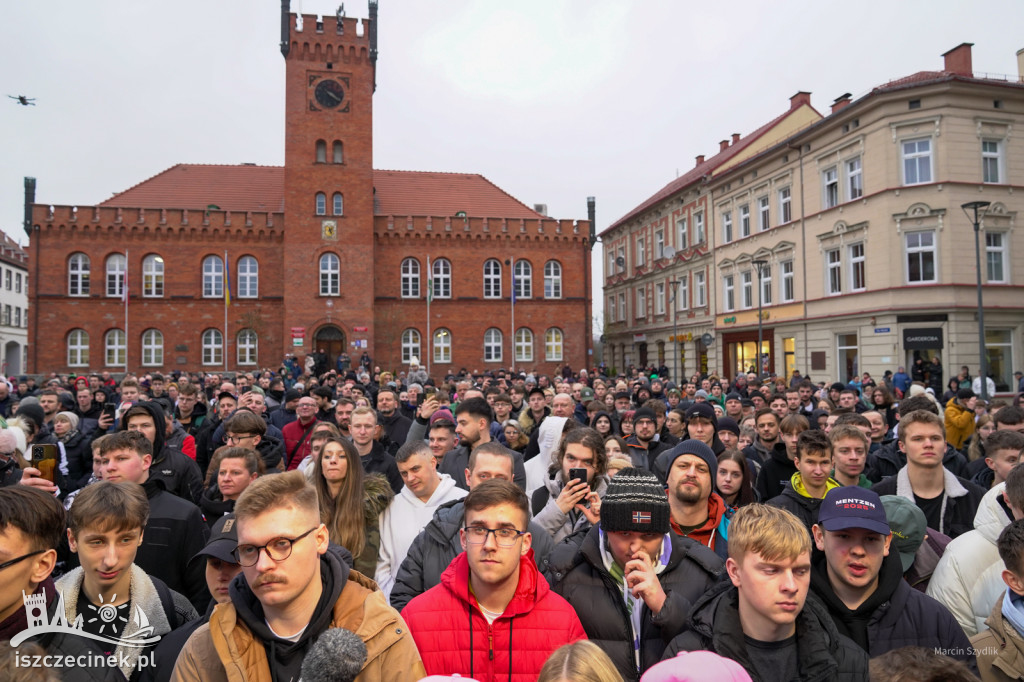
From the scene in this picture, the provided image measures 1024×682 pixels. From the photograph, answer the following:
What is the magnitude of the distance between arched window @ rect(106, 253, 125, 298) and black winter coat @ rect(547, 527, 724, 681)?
37464 millimetres

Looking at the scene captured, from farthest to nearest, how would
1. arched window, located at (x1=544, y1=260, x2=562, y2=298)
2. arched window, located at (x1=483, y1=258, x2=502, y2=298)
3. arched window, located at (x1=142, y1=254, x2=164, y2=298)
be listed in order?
arched window, located at (x1=544, y1=260, x2=562, y2=298)
arched window, located at (x1=483, y1=258, x2=502, y2=298)
arched window, located at (x1=142, y1=254, x2=164, y2=298)

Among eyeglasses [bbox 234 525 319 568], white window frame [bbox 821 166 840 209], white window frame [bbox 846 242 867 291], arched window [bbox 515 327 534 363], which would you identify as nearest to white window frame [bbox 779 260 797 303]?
white window frame [bbox 821 166 840 209]

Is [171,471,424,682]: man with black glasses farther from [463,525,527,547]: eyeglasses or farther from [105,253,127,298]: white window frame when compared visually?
[105,253,127,298]: white window frame

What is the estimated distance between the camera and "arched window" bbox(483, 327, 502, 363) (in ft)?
122

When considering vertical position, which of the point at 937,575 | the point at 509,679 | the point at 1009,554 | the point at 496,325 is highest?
the point at 496,325

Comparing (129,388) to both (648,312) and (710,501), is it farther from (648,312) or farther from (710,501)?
(648,312)

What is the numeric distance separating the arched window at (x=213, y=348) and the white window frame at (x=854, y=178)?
106 feet

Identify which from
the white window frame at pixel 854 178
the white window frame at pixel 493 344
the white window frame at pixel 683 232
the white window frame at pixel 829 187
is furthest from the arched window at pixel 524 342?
the white window frame at pixel 854 178

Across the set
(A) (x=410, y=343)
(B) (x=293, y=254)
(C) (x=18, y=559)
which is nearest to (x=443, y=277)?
(A) (x=410, y=343)

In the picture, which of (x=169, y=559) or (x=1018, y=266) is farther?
(x=1018, y=266)

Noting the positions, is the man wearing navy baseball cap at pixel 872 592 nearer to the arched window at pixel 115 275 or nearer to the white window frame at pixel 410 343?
the white window frame at pixel 410 343

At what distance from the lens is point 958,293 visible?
847 inches

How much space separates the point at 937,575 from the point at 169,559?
429cm

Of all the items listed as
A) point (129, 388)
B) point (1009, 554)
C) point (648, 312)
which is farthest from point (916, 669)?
point (648, 312)
